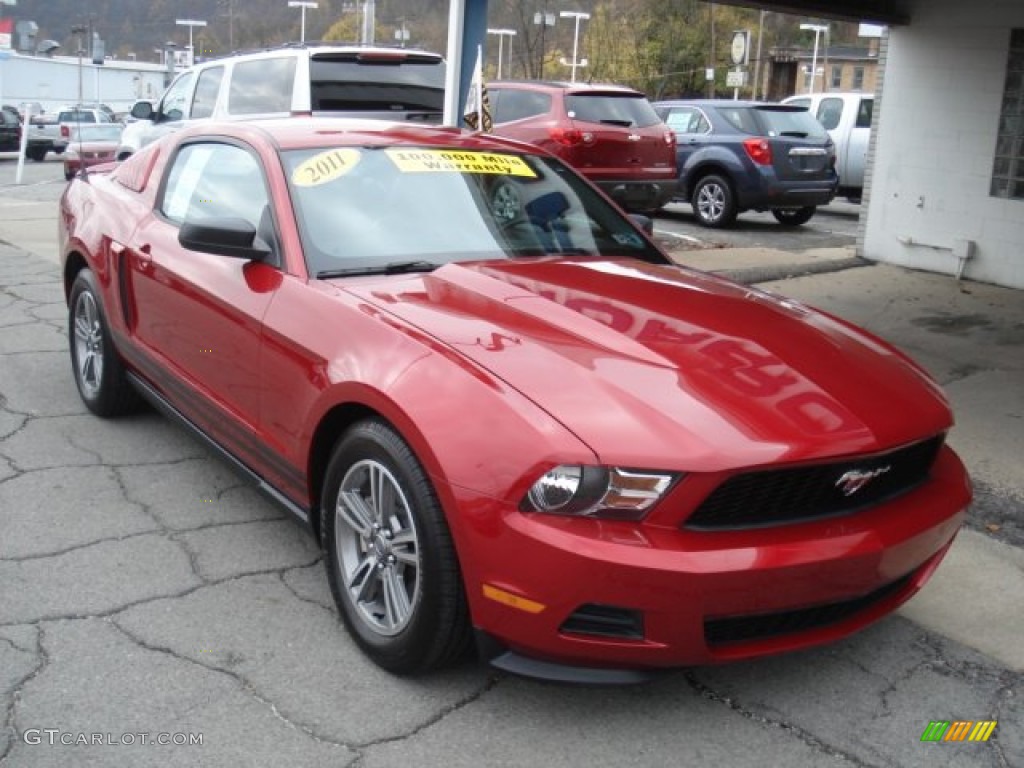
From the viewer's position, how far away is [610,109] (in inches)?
470

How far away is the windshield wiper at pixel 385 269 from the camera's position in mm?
3580

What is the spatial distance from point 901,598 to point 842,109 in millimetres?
15714

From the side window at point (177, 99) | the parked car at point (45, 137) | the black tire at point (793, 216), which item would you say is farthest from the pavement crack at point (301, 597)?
the parked car at point (45, 137)

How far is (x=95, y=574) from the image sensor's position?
145 inches

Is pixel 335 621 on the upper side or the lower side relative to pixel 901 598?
lower

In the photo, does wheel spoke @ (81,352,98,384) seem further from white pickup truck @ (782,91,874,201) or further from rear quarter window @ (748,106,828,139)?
white pickup truck @ (782,91,874,201)

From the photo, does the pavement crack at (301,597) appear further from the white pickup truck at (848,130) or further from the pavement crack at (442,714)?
the white pickup truck at (848,130)

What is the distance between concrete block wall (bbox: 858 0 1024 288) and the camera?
9469mm

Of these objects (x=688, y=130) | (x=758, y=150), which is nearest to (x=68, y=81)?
(x=688, y=130)

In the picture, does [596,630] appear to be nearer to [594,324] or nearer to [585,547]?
[585,547]

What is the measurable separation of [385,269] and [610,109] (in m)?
8.85

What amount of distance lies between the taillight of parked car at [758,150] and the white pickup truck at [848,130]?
347 cm

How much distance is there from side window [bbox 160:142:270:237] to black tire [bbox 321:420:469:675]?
1249 mm

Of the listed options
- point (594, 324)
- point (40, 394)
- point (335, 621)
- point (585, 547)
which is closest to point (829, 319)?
point (594, 324)
